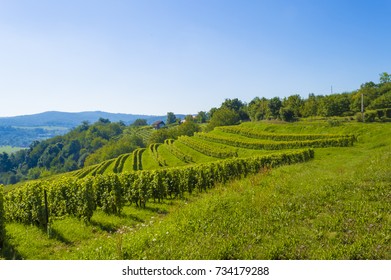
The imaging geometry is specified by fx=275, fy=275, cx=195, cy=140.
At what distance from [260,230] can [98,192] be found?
37.0ft

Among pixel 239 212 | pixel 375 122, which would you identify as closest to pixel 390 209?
pixel 239 212

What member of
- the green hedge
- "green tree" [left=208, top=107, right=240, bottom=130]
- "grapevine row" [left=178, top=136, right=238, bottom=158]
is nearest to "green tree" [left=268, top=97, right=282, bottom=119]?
the green hedge

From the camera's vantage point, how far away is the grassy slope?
729 cm

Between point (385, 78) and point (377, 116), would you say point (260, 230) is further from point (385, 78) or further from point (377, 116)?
point (385, 78)

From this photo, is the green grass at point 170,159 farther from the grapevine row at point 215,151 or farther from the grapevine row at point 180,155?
the grapevine row at point 215,151

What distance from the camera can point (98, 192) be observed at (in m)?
16.6

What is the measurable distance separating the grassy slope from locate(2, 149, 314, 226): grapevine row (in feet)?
2.87

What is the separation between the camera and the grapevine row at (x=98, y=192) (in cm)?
1357

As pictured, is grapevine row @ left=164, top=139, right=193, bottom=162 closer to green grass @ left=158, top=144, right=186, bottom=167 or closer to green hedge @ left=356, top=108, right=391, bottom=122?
green grass @ left=158, top=144, right=186, bottom=167

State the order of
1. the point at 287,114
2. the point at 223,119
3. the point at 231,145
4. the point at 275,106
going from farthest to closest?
the point at 223,119 < the point at 275,106 < the point at 287,114 < the point at 231,145

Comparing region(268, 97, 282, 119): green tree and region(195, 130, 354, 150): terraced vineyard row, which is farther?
region(268, 97, 282, 119): green tree

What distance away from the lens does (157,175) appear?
20156mm

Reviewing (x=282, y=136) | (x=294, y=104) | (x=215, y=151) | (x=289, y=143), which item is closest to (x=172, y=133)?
(x=294, y=104)

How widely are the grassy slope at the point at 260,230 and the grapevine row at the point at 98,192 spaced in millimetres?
876
